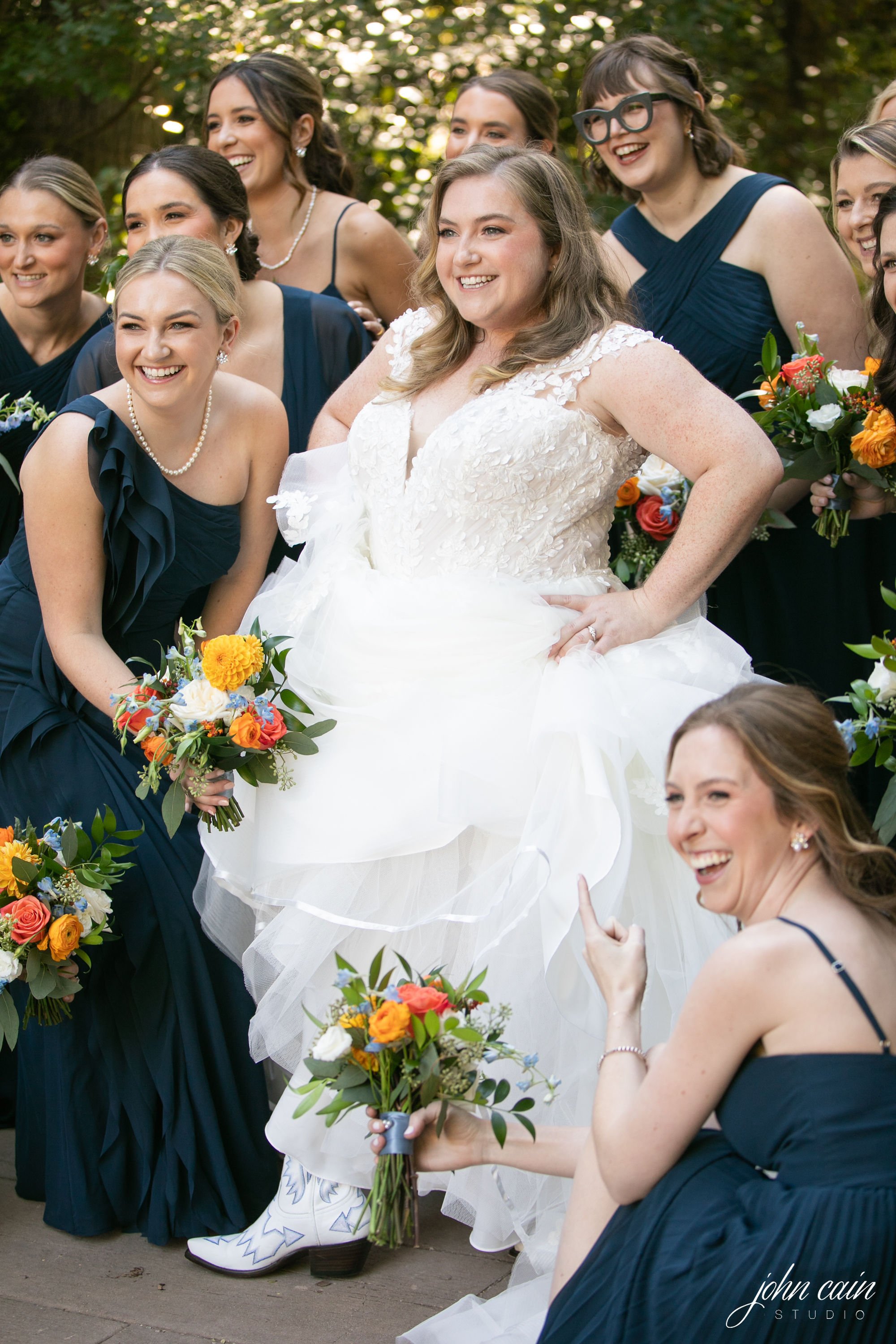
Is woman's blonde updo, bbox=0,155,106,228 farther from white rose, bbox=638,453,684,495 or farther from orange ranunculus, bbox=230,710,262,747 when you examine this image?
orange ranunculus, bbox=230,710,262,747

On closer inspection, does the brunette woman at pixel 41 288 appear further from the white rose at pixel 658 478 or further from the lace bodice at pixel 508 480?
the white rose at pixel 658 478

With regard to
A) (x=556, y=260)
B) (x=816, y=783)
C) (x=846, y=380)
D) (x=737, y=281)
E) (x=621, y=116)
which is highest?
(x=621, y=116)

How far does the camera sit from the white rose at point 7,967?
2.85 meters

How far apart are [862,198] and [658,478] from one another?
848 millimetres

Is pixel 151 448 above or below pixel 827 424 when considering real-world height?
below

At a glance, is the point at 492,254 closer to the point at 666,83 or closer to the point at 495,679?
the point at 495,679

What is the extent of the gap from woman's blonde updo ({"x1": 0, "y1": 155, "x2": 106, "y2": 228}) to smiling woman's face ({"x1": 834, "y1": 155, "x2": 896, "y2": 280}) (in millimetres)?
2167

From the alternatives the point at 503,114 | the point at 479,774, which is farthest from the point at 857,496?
the point at 503,114

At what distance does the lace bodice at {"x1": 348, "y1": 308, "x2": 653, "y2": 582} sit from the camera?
2.86 metres

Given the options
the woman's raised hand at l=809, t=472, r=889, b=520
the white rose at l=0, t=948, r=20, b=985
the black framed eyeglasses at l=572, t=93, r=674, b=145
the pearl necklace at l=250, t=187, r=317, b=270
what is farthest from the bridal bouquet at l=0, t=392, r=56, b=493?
the woman's raised hand at l=809, t=472, r=889, b=520

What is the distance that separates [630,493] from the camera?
3609 millimetres

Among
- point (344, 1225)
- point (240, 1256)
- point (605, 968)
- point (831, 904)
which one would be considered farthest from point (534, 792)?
point (240, 1256)

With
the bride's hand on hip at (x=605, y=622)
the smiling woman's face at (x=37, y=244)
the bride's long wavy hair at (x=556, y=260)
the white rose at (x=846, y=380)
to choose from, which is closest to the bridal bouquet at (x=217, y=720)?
the bride's hand on hip at (x=605, y=622)

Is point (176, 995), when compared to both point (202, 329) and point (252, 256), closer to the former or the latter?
point (202, 329)
